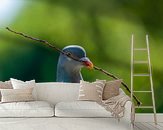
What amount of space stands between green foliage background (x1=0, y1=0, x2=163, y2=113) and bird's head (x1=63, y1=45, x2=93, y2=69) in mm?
82

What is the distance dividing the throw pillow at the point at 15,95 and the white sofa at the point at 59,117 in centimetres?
22

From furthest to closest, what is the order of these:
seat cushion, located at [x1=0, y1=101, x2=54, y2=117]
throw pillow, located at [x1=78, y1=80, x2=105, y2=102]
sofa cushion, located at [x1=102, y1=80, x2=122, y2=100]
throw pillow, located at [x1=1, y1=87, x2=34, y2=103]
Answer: sofa cushion, located at [x1=102, y1=80, x2=122, y2=100] → throw pillow, located at [x1=78, y1=80, x2=105, y2=102] → throw pillow, located at [x1=1, y1=87, x2=34, y2=103] → seat cushion, located at [x1=0, y1=101, x2=54, y2=117]

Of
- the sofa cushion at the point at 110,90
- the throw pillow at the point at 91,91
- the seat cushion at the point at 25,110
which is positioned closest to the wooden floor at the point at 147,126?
the sofa cushion at the point at 110,90

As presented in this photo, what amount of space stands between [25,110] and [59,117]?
47 centimetres

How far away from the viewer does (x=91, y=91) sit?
17.9 ft

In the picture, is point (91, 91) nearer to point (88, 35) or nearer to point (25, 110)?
point (25, 110)

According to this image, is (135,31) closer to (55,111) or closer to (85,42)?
(85,42)

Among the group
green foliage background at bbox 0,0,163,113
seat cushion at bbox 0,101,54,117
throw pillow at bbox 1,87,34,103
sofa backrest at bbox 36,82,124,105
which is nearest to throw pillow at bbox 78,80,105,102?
sofa backrest at bbox 36,82,124,105

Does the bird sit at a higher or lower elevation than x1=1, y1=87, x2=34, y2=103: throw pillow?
higher

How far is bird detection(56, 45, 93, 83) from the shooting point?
21.1 ft

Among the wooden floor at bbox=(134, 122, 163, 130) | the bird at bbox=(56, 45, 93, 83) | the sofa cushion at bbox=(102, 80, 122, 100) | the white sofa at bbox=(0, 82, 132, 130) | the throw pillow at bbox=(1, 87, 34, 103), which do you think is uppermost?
the bird at bbox=(56, 45, 93, 83)

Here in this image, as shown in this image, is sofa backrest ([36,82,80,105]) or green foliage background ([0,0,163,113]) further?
green foliage background ([0,0,163,113])

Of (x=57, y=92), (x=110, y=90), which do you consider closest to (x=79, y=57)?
(x=57, y=92)

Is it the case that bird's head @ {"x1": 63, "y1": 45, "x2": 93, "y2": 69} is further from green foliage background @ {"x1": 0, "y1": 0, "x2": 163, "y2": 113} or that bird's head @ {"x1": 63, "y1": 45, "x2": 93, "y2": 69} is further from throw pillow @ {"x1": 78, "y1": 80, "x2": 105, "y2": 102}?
throw pillow @ {"x1": 78, "y1": 80, "x2": 105, "y2": 102}
